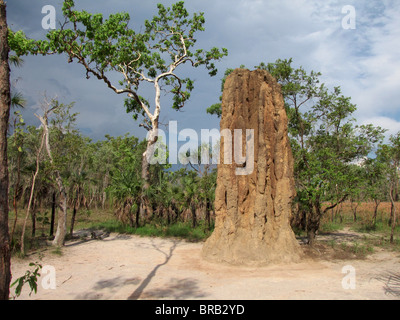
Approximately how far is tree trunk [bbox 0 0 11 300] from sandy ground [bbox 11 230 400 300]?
137 inches

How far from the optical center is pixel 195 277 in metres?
8.36

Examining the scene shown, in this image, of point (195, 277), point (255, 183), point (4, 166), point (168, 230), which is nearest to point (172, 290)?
point (195, 277)

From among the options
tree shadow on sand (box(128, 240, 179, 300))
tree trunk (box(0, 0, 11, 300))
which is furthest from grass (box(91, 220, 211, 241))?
tree trunk (box(0, 0, 11, 300))

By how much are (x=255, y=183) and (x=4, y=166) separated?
7.57 meters

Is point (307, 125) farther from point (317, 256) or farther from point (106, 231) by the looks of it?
point (106, 231)

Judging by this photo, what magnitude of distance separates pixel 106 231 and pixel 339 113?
42.1ft

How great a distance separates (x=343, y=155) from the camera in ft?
45.7

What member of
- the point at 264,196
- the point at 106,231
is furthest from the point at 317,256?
the point at 106,231

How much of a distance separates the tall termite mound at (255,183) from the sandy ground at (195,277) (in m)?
0.59

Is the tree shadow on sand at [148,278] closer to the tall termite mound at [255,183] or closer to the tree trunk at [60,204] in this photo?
the tall termite mound at [255,183]

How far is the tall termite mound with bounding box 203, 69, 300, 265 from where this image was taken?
31.6 ft

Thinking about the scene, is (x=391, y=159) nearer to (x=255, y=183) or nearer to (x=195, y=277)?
(x=255, y=183)
